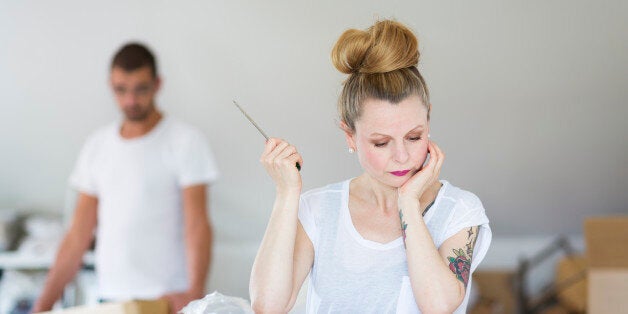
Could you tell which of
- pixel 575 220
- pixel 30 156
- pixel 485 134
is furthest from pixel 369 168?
pixel 575 220

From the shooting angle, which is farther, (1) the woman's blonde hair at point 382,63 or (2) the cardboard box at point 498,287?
(2) the cardboard box at point 498,287

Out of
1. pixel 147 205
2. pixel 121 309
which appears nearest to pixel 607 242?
pixel 147 205

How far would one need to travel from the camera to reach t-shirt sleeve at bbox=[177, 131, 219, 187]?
308 centimetres

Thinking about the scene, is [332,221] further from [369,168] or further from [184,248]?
[184,248]

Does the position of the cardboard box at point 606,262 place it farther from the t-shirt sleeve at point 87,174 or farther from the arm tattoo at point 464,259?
the t-shirt sleeve at point 87,174

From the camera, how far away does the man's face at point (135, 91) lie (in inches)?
129

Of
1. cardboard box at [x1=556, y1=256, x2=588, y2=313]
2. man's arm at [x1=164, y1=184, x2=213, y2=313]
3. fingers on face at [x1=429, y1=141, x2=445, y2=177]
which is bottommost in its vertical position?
cardboard box at [x1=556, y1=256, x2=588, y2=313]

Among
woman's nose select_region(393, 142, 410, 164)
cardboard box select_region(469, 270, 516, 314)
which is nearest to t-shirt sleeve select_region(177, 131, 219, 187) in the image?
woman's nose select_region(393, 142, 410, 164)

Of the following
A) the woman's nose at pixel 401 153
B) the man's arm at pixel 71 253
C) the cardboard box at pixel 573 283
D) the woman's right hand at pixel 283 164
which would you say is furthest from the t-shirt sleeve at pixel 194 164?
the cardboard box at pixel 573 283

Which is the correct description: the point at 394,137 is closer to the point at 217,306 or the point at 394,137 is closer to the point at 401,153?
the point at 401,153

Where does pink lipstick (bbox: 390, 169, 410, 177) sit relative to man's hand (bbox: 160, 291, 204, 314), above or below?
above

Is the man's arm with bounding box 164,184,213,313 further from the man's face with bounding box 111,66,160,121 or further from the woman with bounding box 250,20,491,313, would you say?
the woman with bounding box 250,20,491,313

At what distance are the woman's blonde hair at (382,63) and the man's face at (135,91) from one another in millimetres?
1692

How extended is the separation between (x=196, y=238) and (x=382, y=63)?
1.48 meters
